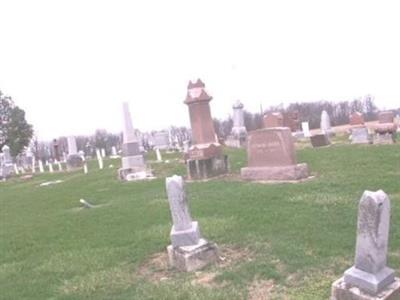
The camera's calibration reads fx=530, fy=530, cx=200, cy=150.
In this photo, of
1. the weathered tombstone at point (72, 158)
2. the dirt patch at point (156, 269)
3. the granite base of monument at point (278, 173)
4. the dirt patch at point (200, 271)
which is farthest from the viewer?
the weathered tombstone at point (72, 158)

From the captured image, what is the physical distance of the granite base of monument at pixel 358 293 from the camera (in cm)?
475

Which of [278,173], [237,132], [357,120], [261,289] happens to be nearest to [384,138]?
[357,120]

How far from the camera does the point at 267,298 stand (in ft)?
18.2

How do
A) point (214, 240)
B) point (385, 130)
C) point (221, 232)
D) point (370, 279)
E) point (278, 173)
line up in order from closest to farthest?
point (370, 279) → point (214, 240) → point (221, 232) → point (278, 173) → point (385, 130)

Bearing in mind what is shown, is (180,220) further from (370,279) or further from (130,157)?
(130,157)

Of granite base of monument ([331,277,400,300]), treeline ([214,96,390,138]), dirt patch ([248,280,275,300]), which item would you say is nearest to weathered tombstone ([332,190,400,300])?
granite base of monument ([331,277,400,300])

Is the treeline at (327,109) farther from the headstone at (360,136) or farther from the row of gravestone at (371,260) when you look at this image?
the row of gravestone at (371,260)

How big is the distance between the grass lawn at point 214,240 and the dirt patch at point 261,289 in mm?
11

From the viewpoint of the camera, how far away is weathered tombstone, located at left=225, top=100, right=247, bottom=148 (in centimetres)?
3133

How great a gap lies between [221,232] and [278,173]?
230 inches

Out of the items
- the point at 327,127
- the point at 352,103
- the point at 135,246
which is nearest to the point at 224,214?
the point at 135,246

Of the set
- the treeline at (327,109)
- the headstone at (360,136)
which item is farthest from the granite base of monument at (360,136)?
the treeline at (327,109)

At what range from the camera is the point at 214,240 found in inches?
309

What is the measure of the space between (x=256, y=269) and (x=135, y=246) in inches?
99.5
